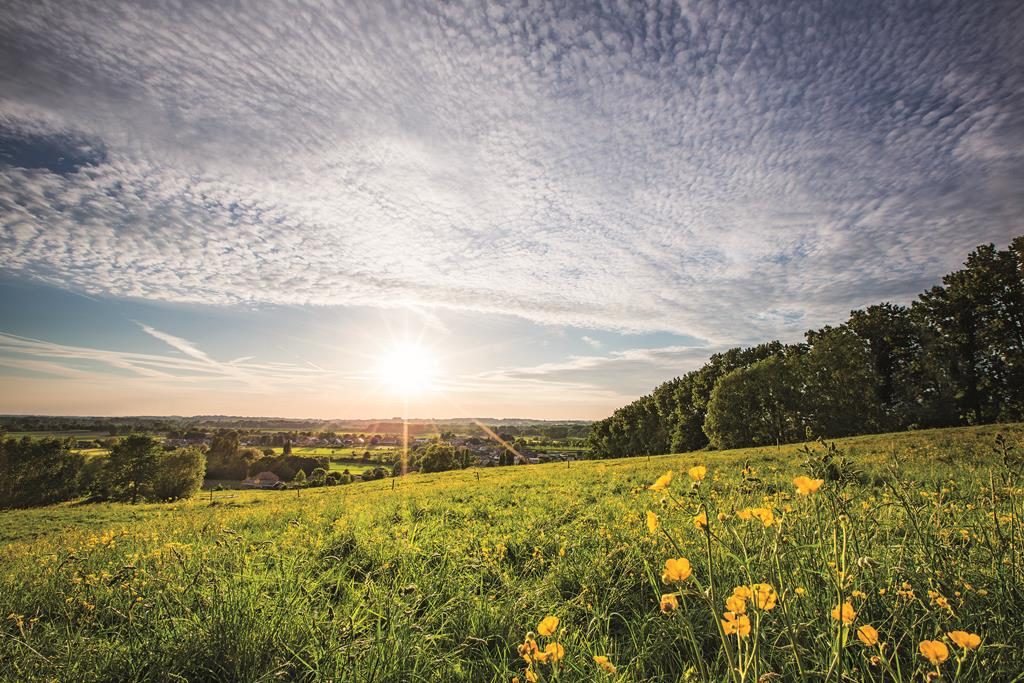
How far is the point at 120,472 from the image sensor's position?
6456 centimetres

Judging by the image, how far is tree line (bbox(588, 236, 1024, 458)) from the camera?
39281mm

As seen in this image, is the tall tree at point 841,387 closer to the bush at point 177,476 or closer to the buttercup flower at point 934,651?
the buttercup flower at point 934,651

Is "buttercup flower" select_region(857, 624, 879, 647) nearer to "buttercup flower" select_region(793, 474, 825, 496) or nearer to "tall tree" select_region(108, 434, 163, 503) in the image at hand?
"buttercup flower" select_region(793, 474, 825, 496)

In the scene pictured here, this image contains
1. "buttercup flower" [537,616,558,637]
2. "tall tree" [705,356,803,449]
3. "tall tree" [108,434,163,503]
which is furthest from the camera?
"tall tree" [108,434,163,503]

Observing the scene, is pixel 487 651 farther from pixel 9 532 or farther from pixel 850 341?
pixel 850 341

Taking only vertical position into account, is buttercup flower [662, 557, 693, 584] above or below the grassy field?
above

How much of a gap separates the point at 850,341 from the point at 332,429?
162 meters

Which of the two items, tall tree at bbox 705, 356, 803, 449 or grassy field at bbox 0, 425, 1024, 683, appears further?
tall tree at bbox 705, 356, 803, 449

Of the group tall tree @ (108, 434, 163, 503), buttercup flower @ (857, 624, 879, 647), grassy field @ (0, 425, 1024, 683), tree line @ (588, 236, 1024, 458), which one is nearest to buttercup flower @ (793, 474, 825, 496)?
grassy field @ (0, 425, 1024, 683)

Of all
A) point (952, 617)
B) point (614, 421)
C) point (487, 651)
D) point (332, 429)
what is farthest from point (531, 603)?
point (332, 429)

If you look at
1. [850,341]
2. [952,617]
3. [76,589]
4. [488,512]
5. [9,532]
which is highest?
[850,341]

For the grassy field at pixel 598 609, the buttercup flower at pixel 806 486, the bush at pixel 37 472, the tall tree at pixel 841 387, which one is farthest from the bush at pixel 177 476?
the tall tree at pixel 841 387

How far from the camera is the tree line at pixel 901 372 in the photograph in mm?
39281

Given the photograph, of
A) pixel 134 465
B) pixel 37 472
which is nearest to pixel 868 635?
pixel 134 465
